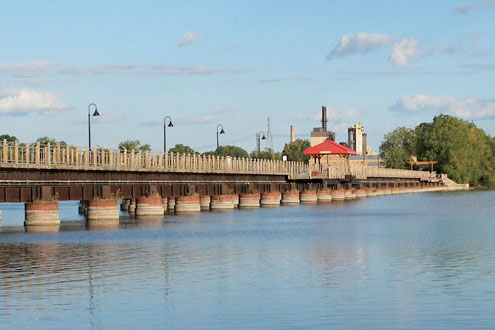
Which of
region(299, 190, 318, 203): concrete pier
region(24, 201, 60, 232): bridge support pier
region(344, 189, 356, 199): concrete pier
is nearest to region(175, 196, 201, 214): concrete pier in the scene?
region(24, 201, 60, 232): bridge support pier

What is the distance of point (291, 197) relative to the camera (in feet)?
470

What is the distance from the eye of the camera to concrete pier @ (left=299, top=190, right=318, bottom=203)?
148212mm

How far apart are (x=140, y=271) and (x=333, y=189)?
394 feet

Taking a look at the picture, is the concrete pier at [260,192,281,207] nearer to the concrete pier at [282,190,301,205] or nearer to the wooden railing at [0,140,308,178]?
the wooden railing at [0,140,308,178]

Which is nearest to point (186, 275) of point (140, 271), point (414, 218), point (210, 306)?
point (140, 271)

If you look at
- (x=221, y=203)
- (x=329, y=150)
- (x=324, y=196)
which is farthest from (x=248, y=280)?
(x=329, y=150)

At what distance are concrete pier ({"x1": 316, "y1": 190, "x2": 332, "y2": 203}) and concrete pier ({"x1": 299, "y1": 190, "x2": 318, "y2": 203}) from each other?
1324 millimetres

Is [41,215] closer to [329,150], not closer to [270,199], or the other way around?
[270,199]

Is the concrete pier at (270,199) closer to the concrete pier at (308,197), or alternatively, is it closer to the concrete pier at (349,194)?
the concrete pier at (308,197)

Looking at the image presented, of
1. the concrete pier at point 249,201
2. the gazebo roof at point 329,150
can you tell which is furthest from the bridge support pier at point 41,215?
the gazebo roof at point 329,150

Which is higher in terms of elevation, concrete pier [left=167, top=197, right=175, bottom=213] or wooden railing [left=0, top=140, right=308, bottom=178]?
wooden railing [left=0, top=140, right=308, bottom=178]

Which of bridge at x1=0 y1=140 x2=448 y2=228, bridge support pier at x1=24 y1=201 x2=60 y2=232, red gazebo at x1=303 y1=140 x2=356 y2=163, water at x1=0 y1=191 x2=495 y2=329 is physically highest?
red gazebo at x1=303 y1=140 x2=356 y2=163

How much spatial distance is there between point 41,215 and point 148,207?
21058 mm

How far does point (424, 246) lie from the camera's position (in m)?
55.9
